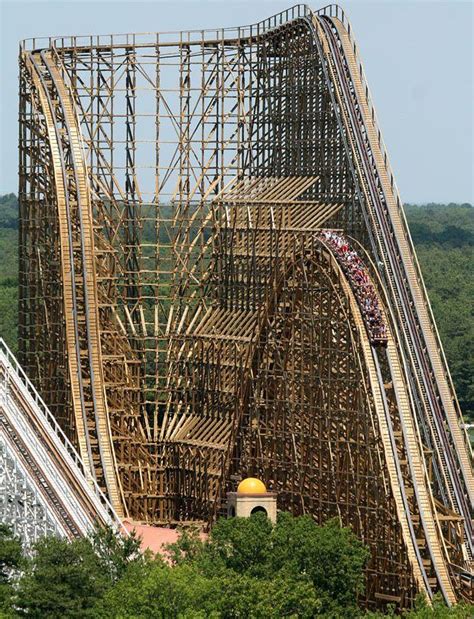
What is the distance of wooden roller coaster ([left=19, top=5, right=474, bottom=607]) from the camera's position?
1650 inches

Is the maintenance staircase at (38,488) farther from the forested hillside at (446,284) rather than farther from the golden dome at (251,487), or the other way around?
the forested hillside at (446,284)

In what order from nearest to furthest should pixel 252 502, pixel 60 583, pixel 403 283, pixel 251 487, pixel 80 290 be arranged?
pixel 60 583 → pixel 252 502 → pixel 251 487 → pixel 403 283 → pixel 80 290

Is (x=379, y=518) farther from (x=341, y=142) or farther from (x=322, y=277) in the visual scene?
(x=341, y=142)

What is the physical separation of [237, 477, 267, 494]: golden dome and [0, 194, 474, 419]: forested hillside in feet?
A: 131

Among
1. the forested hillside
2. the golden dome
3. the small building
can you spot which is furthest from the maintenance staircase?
the forested hillside

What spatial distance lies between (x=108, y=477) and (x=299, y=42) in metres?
10.6

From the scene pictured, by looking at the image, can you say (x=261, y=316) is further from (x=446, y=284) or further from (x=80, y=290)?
(x=446, y=284)

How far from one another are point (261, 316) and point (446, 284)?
232 ft

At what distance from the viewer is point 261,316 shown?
4759cm

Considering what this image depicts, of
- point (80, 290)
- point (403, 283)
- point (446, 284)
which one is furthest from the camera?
point (446, 284)

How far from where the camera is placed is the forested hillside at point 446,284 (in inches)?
3585

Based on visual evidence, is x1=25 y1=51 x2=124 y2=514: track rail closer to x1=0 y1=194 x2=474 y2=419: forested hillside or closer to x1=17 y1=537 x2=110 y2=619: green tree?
x1=17 y1=537 x2=110 y2=619: green tree

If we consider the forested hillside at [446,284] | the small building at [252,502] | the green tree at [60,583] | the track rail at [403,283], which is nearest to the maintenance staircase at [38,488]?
the small building at [252,502]

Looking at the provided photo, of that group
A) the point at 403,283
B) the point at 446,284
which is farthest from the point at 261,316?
the point at 446,284
